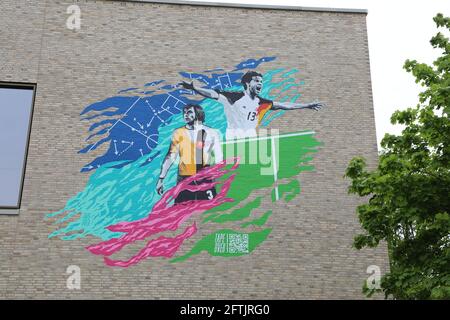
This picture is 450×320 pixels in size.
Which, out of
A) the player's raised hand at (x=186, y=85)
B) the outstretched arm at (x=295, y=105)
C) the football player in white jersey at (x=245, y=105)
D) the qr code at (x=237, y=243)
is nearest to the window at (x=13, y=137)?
the player's raised hand at (x=186, y=85)

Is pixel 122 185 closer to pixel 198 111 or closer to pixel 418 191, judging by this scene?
pixel 198 111

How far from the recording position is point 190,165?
1475cm

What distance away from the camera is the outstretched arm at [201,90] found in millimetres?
15477

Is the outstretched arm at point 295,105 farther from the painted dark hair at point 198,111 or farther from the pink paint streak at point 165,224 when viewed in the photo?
the pink paint streak at point 165,224

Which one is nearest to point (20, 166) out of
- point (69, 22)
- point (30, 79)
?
point (30, 79)

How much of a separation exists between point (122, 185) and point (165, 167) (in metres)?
1.21

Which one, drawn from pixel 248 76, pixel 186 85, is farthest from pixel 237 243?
pixel 248 76

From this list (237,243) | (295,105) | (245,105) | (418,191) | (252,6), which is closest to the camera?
(418,191)

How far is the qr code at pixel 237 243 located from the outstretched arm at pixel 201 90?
155 inches

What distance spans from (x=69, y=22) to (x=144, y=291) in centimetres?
791

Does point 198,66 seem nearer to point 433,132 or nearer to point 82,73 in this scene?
point 82,73

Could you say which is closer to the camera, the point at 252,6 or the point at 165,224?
the point at 165,224

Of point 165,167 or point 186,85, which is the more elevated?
point 186,85
